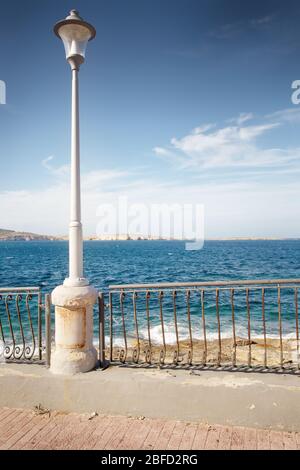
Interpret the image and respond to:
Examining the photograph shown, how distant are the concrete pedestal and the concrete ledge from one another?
15cm

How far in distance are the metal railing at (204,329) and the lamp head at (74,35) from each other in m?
3.31

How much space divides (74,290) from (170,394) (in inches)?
69.7

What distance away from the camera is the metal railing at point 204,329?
4.77m

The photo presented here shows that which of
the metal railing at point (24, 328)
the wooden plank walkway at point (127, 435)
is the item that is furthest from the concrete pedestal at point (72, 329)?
the wooden plank walkway at point (127, 435)

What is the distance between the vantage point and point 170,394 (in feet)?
13.4

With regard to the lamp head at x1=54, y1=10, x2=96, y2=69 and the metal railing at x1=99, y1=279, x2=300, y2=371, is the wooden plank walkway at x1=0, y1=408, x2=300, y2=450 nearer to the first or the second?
the metal railing at x1=99, y1=279, x2=300, y2=371

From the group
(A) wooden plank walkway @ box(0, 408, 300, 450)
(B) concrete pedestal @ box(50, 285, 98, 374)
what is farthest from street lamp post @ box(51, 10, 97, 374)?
(A) wooden plank walkway @ box(0, 408, 300, 450)

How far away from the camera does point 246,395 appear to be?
12.9ft

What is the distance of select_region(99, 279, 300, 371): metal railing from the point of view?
4773 millimetres

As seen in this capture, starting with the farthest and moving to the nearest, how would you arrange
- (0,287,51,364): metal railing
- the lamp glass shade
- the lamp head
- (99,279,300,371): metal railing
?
1. (0,287,51,364): metal railing
2. (99,279,300,371): metal railing
3. the lamp glass shade
4. the lamp head

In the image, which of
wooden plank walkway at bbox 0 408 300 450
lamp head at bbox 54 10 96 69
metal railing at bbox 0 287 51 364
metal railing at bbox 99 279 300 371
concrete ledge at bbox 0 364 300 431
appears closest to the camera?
wooden plank walkway at bbox 0 408 300 450

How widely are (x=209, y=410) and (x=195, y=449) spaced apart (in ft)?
2.11

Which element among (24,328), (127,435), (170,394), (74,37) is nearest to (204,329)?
(170,394)

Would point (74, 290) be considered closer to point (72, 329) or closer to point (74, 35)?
point (72, 329)
